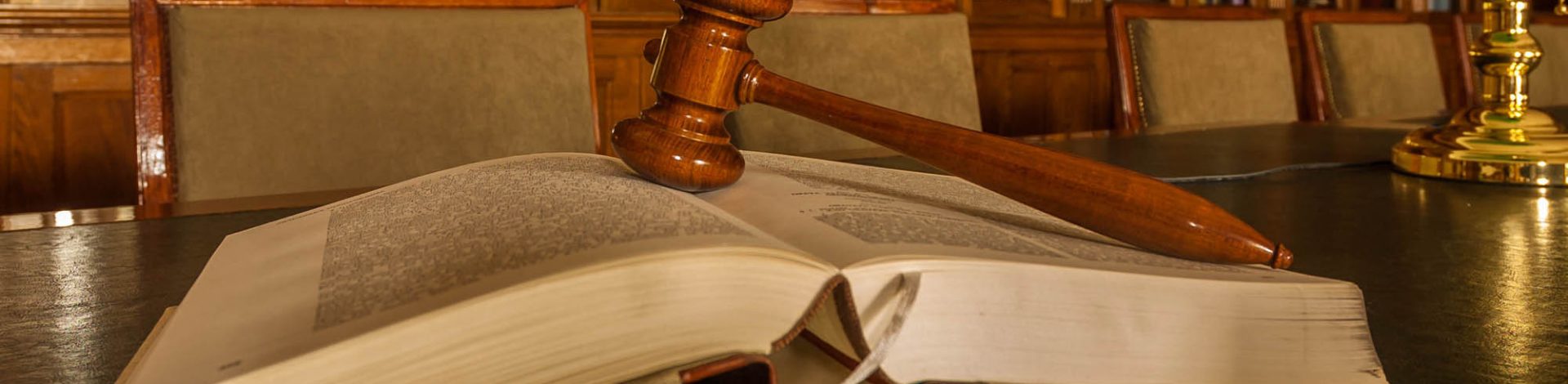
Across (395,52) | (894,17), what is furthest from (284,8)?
(894,17)

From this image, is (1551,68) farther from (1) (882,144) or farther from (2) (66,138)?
(2) (66,138)

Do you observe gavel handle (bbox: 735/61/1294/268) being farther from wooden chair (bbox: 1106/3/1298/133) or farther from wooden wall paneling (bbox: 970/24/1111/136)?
wooden wall paneling (bbox: 970/24/1111/136)

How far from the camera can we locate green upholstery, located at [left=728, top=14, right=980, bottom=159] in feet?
5.44

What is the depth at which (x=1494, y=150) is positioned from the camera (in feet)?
3.42

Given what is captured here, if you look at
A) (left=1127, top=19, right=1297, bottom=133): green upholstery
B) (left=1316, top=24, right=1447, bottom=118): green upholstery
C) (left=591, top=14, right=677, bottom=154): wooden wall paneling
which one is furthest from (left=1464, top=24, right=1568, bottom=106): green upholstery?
(left=591, top=14, right=677, bottom=154): wooden wall paneling

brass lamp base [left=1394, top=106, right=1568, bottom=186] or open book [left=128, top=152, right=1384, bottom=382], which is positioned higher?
open book [left=128, top=152, right=1384, bottom=382]

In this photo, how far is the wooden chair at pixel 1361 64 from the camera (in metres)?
2.32

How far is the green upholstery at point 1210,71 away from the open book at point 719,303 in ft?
5.26

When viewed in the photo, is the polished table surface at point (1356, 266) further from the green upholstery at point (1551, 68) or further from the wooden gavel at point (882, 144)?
the green upholstery at point (1551, 68)

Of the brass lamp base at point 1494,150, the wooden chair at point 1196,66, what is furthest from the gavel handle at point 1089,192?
the wooden chair at point 1196,66

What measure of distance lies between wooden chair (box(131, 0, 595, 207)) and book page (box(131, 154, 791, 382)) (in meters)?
0.74

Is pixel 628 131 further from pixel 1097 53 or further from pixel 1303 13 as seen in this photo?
pixel 1097 53

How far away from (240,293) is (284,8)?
0.96 metres

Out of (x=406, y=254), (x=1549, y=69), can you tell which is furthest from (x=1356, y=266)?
(x=1549, y=69)
